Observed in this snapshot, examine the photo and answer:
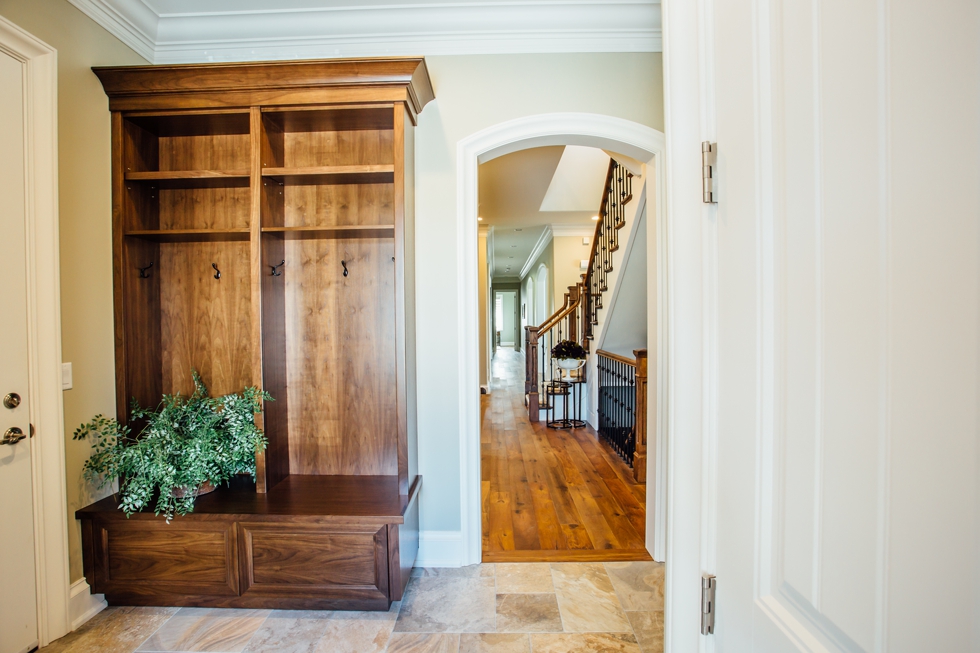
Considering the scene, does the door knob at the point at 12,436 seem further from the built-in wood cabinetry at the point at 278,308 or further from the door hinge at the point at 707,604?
the door hinge at the point at 707,604

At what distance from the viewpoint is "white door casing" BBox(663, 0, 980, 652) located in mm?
460

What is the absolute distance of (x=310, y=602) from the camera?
6.64ft

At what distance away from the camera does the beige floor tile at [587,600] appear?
198 cm

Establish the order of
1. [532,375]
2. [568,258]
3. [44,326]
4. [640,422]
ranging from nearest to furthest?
[44,326] → [640,422] → [532,375] → [568,258]

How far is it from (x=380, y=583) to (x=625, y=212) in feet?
10.8

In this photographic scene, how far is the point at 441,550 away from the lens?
8.09ft

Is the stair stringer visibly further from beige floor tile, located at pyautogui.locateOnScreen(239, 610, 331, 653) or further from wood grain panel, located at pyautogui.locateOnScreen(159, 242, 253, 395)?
beige floor tile, located at pyautogui.locateOnScreen(239, 610, 331, 653)

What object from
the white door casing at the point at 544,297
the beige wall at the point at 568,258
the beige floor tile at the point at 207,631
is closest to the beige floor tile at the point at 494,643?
the beige floor tile at the point at 207,631

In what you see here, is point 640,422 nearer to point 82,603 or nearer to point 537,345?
point 537,345

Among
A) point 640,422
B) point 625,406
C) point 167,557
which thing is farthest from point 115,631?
point 625,406

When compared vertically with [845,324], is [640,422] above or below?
below

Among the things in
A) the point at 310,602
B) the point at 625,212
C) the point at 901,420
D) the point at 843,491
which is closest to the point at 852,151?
the point at 901,420

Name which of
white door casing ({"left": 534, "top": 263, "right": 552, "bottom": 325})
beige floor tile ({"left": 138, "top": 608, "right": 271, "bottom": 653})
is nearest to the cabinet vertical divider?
beige floor tile ({"left": 138, "top": 608, "right": 271, "bottom": 653})

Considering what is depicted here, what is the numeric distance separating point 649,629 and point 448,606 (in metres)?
0.87
